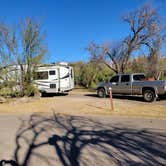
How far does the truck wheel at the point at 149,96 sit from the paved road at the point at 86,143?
7.55m

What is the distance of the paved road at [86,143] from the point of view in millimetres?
5828

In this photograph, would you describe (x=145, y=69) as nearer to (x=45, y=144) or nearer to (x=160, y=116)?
(x=160, y=116)

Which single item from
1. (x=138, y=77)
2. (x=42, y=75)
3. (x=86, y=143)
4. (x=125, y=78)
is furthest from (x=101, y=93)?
(x=86, y=143)

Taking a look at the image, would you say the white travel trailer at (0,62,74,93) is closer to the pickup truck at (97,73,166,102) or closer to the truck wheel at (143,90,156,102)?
the pickup truck at (97,73,166,102)

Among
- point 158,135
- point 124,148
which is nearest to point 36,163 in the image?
point 124,148

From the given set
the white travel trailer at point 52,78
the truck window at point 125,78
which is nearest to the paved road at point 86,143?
the truck window at point 125,78

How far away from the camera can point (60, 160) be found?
584cm

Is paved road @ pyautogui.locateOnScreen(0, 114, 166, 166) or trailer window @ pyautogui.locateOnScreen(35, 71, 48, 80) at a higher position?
trailer window @ pyautogui.locateOnScreen(35, 71, 48, 80)

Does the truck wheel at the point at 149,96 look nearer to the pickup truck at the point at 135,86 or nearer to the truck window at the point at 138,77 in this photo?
the pickup truck at the point at 135,86

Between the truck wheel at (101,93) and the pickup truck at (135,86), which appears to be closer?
the pickup truck at (135,86)

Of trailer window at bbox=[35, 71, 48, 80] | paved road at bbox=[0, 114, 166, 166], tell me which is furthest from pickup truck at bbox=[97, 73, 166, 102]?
paved road at bbox=[0, 114, 166, 166]

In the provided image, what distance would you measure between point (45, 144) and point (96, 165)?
219cm

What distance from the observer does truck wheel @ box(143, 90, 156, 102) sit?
17781mm

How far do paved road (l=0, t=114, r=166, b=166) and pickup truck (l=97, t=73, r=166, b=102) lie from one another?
746 centimetres
